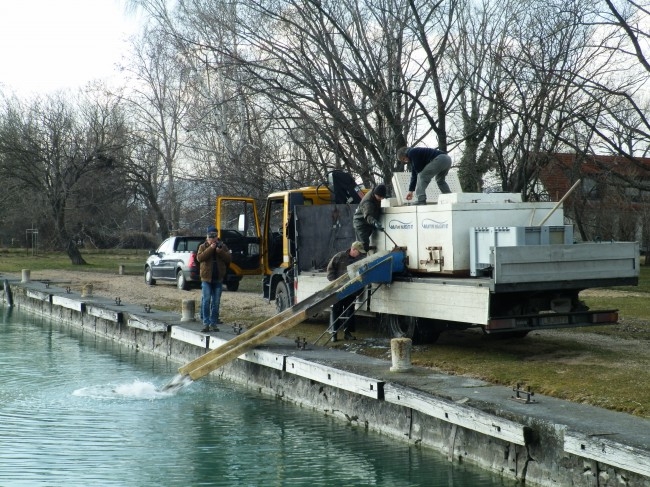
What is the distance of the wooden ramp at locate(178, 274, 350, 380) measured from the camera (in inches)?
502

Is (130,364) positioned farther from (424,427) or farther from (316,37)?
(316,37)

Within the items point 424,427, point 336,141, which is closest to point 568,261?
point 424,427

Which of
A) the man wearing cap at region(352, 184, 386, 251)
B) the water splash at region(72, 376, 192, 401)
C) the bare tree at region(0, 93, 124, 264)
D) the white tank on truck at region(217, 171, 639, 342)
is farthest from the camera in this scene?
the bare tree at region(0, 93, 124, 264)

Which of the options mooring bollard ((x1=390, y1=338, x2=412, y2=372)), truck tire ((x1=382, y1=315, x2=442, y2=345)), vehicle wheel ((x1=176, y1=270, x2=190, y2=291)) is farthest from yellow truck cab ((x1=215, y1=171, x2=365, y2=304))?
mooring bollard ((x1=390, y1=338, x2=412, y2=372))

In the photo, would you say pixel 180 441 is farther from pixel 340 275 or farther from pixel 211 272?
pixel 211 272

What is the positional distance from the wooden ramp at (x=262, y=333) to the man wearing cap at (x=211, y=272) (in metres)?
2.41

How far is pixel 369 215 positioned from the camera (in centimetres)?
1455

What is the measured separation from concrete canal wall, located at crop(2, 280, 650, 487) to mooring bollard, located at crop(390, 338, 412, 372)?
0.27 feet

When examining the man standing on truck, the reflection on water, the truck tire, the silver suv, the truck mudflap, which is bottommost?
the reflection on water

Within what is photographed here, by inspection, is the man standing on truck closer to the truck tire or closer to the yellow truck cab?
the truck tire

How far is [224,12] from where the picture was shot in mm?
23781

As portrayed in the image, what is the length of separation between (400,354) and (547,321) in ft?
8.02

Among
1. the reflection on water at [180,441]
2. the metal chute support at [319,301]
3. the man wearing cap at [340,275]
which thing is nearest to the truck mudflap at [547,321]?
the metal chute support at [319,301]

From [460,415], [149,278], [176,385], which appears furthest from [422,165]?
[149,278]
